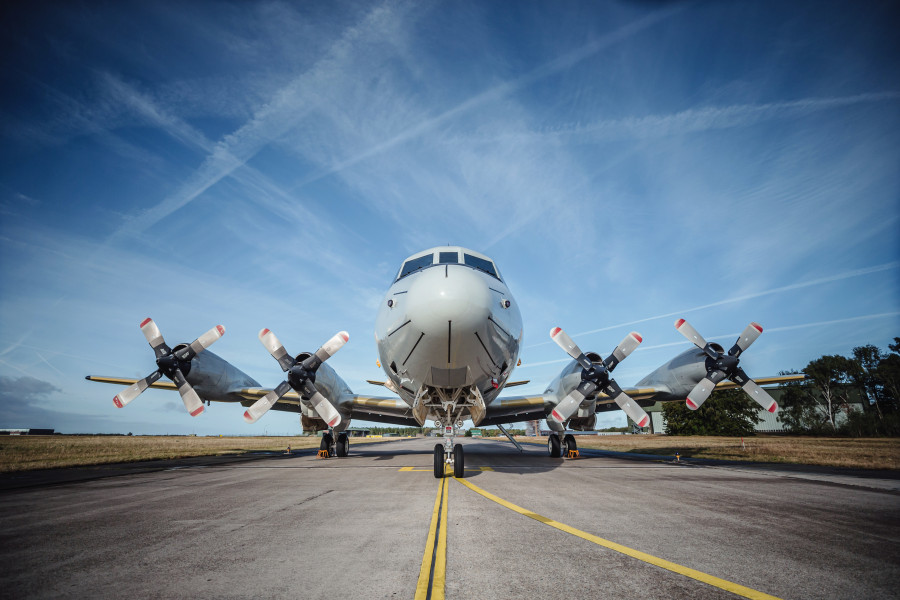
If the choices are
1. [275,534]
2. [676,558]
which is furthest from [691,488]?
[275,534]

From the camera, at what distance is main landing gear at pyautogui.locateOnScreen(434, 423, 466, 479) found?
9.85m

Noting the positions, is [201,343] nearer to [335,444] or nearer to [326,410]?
[326,410]

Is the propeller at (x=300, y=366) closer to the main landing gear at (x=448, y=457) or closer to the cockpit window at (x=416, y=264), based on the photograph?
the cockpit window at (x=416, y=264)

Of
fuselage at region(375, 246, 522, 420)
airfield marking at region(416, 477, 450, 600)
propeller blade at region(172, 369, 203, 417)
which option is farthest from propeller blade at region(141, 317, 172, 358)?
airfield marking at region(416, 477, 450, 600)

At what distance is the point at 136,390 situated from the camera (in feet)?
41.4

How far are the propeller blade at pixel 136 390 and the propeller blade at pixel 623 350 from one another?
46.4ft

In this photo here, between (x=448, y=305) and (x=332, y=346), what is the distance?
17.4 feet

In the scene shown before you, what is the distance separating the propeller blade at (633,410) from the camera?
1094 cm

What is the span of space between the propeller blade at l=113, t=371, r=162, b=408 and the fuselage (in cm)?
794

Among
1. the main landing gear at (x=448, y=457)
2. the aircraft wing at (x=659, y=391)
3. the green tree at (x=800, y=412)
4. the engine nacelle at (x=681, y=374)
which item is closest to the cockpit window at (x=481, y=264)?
the main landing gear at (x=448, y=457)

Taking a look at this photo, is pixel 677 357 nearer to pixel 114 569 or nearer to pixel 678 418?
pixel 114 569

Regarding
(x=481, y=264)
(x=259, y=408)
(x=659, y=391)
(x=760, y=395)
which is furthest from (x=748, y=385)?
(x=259, y=408)

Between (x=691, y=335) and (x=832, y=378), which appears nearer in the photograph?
(x=691, y=335)

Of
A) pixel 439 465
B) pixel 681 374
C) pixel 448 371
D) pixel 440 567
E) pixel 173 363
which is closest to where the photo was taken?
pixel 440 567
